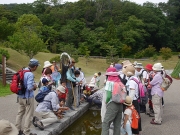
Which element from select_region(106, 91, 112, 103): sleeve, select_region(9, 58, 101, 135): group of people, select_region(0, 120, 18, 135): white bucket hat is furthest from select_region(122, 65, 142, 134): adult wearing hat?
select_region(0, 120, 18, 135): white bucket hat

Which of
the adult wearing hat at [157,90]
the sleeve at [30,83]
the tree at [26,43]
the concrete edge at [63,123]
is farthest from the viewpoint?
the tree at [26,43]

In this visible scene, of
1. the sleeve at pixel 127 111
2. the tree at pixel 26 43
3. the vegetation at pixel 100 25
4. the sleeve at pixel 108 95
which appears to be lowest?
the sleeve at pixel 127 111

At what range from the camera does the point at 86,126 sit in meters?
6.32

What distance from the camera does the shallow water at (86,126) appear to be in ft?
19.1

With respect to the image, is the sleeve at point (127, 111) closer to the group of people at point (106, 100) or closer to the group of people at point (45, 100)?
the group of people at point (106, 100)

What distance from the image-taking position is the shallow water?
229 inches

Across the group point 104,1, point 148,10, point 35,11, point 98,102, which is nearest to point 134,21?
point 148,10

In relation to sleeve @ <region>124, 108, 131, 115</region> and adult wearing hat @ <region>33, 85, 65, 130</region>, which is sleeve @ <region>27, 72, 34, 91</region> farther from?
sleeve @ <region>124, 108, 131, 115</region>

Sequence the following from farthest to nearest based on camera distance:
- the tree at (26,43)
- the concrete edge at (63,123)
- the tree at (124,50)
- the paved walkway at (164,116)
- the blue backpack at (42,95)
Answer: the tree at (124,50)
the tree at (26,43)
the paved walkway at (164,116)
the blue backpack at (42,95)
the concrete edge at (63,123)

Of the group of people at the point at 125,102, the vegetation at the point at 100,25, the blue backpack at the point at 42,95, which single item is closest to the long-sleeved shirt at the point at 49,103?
the blue backpack at the point at 42,95

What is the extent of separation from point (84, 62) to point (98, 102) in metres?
25.4

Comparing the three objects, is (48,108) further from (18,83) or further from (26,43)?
(26,43)

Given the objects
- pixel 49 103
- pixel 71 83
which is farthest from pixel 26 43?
pixel 49 103

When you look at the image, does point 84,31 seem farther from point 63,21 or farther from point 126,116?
point 126,116
